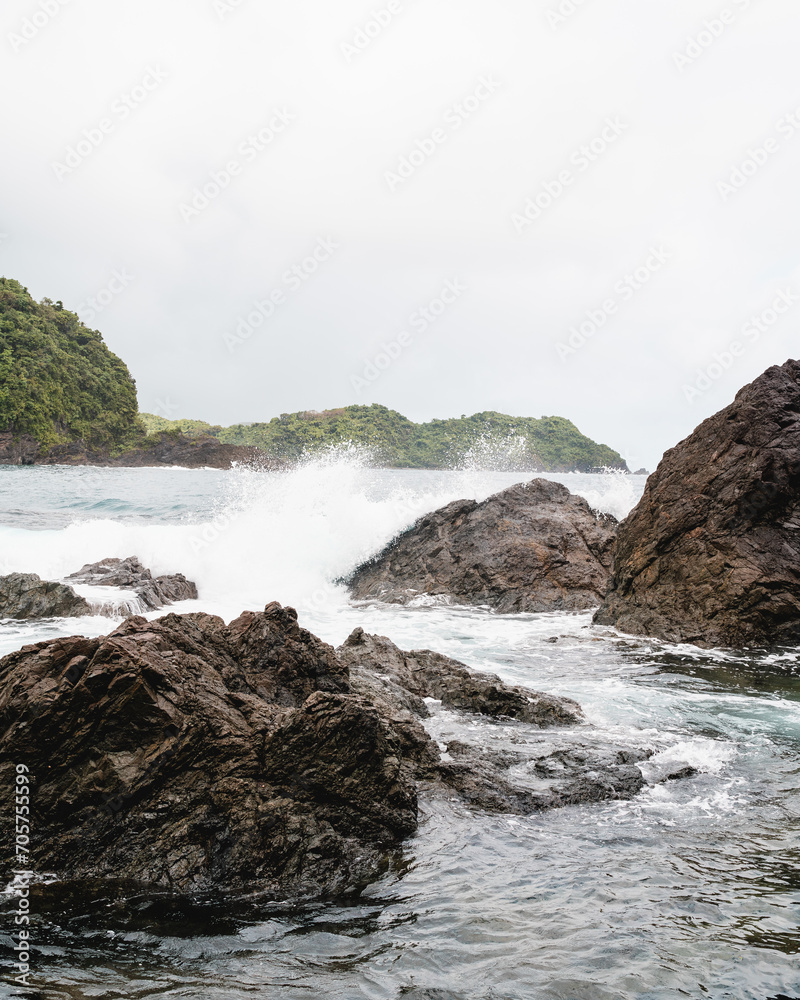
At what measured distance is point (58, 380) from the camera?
6091cm

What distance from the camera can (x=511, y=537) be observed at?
44.8ft

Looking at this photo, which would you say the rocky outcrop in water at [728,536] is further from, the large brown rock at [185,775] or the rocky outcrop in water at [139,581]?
the rocky outcrop in water at [139,581]

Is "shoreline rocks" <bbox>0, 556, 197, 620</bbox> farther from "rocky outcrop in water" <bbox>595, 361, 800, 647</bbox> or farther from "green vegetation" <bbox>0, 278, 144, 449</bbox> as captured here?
"green vegetation" <bbox>0, 278, 144, 449</bbox>

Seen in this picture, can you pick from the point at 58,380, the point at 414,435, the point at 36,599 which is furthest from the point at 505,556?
the point at 414,435

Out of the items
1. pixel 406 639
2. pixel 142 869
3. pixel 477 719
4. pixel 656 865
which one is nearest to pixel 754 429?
pixel 406 639

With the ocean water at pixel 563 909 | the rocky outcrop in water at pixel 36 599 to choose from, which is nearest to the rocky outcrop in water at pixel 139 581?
the rocky outcrop in water at pixel 36 599

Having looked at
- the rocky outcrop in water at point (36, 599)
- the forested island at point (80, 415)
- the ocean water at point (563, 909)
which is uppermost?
the forested island at point (80, 415)

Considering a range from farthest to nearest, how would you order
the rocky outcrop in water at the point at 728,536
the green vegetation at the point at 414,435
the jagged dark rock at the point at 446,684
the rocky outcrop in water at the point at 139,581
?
the green vegetation at the point at 414,435, the rocky outcrop in water at the point at 139,581, the rocky outcrop in water at the point at 728,536, the jagged dark rock at the point at 446,684

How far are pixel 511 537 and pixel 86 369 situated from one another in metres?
61.4

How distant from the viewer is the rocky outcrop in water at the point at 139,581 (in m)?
12.2

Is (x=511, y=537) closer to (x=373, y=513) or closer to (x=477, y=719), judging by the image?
(x=373, y=513)

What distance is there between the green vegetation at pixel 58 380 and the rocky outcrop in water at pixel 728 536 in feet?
191

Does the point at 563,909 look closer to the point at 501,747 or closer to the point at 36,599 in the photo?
the point at 501,747

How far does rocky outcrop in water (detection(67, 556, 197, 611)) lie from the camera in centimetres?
1223
